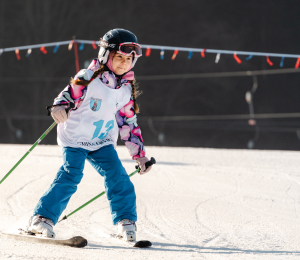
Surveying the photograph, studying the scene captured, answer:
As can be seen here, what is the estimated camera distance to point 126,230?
230 centimetres

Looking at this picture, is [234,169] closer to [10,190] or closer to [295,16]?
[10,190]

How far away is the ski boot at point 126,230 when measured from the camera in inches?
89.9

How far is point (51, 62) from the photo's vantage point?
9547mm

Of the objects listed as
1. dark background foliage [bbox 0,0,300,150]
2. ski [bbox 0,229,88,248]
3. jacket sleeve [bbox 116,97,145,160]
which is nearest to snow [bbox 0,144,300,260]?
ski [bbox 0,229,88,248]

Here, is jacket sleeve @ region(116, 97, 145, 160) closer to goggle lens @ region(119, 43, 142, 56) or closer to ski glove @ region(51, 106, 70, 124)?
goggle lens @ region(119, 43, 142, 56)

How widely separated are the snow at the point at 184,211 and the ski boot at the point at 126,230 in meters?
0.08

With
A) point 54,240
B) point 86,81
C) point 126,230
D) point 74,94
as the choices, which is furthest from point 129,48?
point 54,240

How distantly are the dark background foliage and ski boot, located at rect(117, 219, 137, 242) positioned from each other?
6706 millimetres

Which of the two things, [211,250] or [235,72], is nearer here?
[211,250]

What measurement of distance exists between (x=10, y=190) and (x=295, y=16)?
8032mm

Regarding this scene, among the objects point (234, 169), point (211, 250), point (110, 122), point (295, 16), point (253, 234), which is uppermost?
point (295, 16)

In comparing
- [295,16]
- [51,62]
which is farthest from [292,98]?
[51,62]

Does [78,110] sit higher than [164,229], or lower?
higher

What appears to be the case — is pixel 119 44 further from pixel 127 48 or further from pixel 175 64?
pixel 175 64
